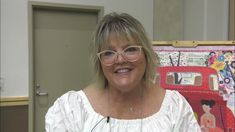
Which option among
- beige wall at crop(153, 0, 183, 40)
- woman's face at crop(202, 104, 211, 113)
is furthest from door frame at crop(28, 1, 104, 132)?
woman's face at crop(202, 104, 211, 113)

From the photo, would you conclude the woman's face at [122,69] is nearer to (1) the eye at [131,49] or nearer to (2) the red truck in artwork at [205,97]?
(1) the eye at [131,49]

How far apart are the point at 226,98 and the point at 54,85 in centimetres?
229

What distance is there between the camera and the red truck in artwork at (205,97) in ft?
5.35

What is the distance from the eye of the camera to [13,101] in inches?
123

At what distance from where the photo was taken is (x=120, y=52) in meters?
1.04

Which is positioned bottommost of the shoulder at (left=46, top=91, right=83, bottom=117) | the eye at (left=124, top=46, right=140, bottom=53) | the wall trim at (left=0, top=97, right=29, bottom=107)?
the wall trim at (left=0, top=97, right=29, bottom=107)

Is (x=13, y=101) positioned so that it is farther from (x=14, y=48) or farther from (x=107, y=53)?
(x=107, y=53)

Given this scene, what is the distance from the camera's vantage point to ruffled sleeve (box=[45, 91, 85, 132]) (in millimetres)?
1090

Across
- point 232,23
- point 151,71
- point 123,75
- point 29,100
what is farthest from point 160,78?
point 29,100

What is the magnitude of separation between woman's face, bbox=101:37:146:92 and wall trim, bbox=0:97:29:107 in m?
2.34

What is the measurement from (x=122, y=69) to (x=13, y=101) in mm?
2410

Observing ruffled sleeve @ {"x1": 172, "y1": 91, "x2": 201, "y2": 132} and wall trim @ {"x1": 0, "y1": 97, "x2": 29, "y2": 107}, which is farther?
wall trim @ {"x1": 0, "y1": 97, "x2": 29, "y2": 107}

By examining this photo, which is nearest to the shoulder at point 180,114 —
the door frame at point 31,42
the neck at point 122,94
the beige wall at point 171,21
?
the neck at point 122,94

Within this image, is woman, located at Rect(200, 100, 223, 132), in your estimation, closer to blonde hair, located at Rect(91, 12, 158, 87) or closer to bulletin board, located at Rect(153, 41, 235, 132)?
bulletin board, located at Rect(153, 41, 235, 132)
